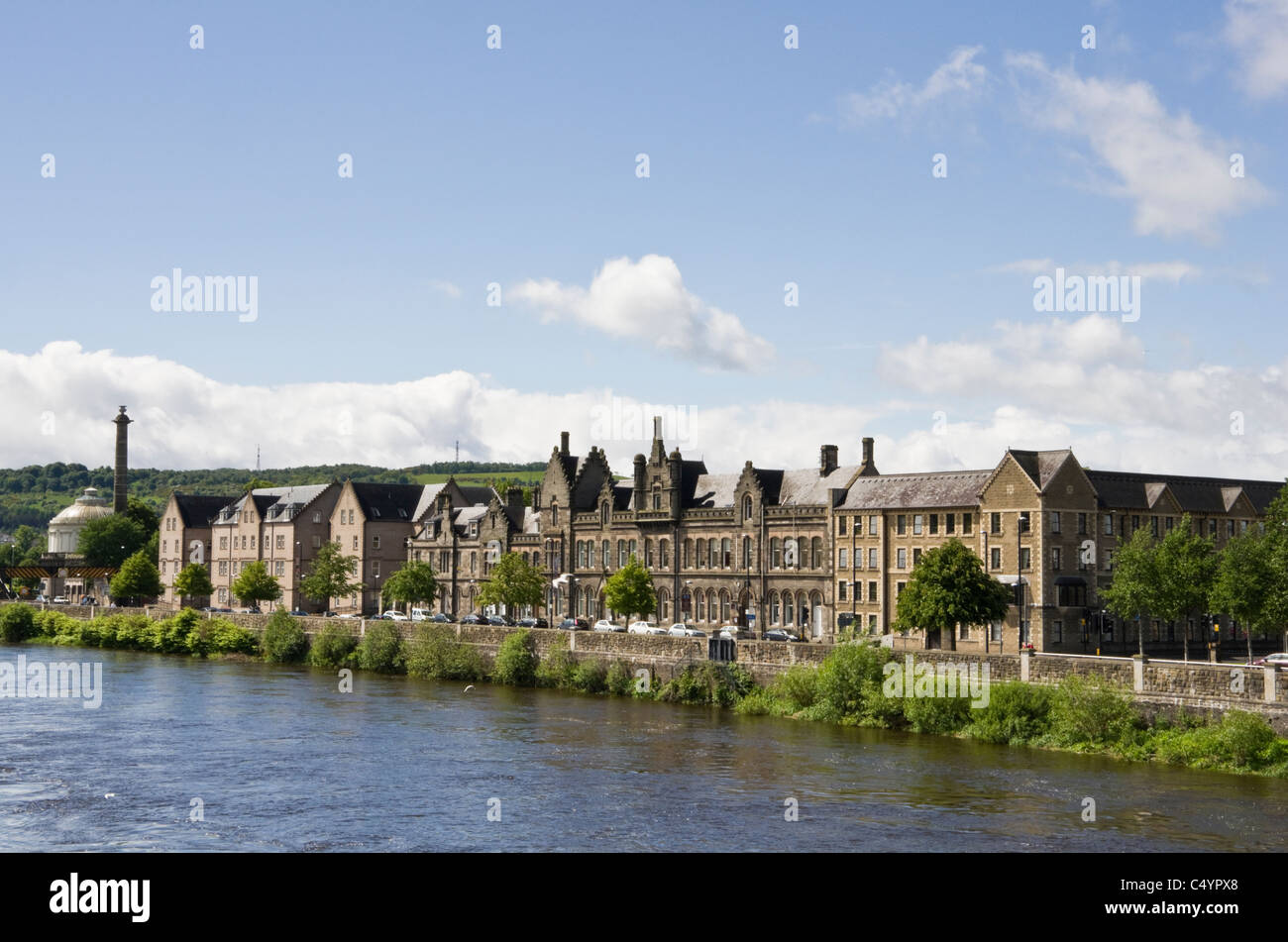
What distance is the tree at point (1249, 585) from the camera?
2286 inches

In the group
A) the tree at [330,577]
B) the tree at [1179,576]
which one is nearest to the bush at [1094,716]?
the tree at [1179,576]

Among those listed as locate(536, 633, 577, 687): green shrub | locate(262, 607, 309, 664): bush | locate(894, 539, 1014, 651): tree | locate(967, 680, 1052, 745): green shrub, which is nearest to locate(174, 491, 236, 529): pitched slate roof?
locate(262, 607, 309, 664): bush

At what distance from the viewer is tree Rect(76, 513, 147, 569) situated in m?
150

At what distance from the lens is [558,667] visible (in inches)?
2763

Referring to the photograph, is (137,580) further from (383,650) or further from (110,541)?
(383,650)

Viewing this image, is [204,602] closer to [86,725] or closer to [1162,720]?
[86,725]

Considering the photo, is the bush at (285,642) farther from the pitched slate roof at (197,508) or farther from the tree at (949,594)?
the pitched slate roof at (197,508)

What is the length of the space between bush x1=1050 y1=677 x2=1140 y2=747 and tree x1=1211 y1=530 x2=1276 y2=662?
14.7 m

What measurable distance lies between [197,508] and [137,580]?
11507 millimetres

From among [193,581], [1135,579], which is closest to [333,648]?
[193,581]
